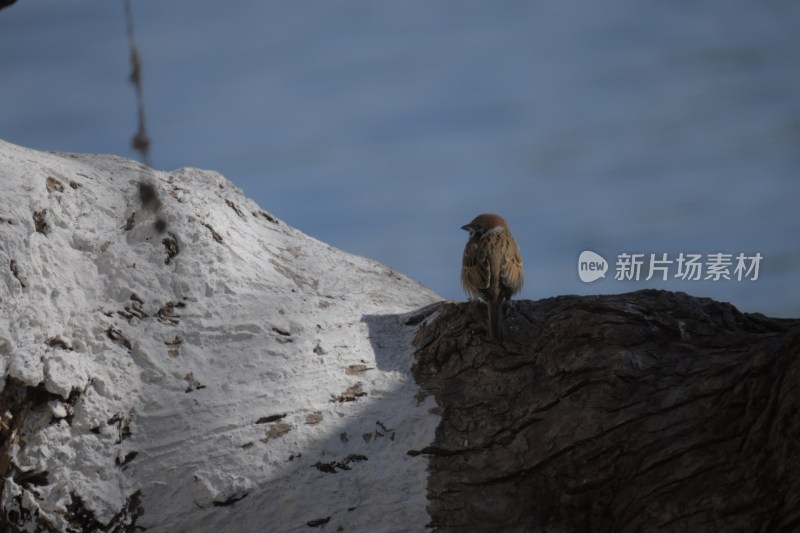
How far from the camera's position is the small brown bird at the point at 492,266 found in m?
3.59

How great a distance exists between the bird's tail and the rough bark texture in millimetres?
40

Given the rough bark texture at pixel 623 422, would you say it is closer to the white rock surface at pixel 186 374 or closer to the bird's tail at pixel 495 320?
the bird's tail at pixel 495 320

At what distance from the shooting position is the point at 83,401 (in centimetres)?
337

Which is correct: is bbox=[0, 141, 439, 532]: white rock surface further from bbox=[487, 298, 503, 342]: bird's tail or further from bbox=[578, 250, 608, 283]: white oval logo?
bbox=[578, 250, 608, 283]: white oval logo

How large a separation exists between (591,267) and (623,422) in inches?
89.4

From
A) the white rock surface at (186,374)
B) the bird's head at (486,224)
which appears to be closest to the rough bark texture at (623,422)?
the white rock surface at (186,374)

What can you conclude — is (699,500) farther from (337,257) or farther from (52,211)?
(52,211)

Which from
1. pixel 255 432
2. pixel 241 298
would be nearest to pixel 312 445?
pixel 255 432

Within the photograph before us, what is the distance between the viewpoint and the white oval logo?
5.23 metres

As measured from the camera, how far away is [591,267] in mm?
5289

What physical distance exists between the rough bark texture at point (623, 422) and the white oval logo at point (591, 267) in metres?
1.68

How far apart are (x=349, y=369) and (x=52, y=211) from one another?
1422mm

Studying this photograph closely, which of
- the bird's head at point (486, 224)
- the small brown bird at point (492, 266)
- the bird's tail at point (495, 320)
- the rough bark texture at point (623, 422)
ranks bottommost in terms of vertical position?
the rough bark texture at point (623, 422)

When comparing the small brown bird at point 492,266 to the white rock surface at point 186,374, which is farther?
the small brown bird at point 492,266
